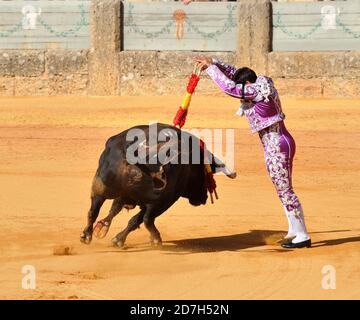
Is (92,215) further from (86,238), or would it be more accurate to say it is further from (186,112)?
(186,112)

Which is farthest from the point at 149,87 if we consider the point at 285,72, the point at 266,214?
the point at 266,214

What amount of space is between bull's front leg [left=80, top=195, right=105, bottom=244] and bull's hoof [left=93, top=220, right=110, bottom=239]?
0.17 meters

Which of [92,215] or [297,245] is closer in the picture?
[92,215]

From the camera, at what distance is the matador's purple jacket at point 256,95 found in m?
9.45

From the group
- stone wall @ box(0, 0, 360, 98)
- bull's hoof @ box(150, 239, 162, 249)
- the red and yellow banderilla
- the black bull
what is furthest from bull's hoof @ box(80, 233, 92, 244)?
stone wall @ box(0, 0, 360, 98)

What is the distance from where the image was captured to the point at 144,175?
9.28 meters

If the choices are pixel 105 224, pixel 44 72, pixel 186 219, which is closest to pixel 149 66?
pixel 44 72

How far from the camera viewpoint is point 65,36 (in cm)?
2194

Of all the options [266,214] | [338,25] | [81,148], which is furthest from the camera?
[338,25]

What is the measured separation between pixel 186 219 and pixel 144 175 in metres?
2.15

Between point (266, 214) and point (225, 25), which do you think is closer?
point (266, 214)

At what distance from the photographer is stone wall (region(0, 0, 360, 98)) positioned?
68.5 ft
